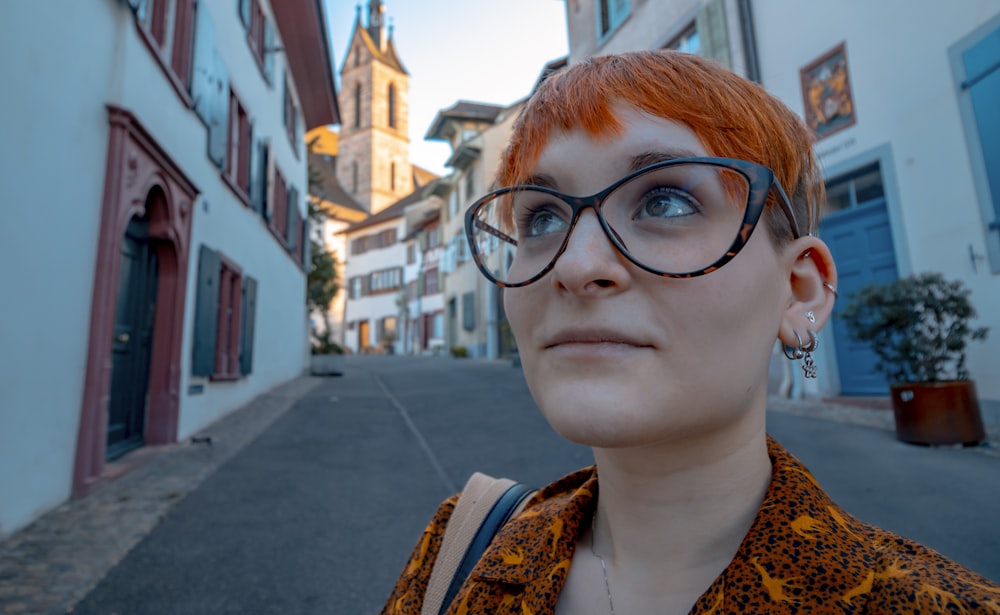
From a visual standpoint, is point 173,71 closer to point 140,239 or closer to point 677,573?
point 140,239

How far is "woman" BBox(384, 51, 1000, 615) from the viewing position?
688mm

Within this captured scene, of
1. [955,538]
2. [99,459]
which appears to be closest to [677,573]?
[955,538]

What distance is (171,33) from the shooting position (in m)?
5.66

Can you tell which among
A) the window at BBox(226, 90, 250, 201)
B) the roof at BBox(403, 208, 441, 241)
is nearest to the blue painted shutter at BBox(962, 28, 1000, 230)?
the window at BBox(226, 90, 250, 201)

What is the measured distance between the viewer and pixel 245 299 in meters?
9.04

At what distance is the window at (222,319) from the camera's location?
21.2 ft

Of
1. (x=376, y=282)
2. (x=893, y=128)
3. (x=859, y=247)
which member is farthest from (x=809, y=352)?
(x=376, y=282)

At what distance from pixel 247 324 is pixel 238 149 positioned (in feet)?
9.18

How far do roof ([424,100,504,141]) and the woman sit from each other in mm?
25057

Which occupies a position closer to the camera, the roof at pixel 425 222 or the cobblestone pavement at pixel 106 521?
the cobblestone pavement at pixel 106 521

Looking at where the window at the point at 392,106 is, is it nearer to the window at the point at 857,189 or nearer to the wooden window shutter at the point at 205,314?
the wooden window shutter at the point at 205,314

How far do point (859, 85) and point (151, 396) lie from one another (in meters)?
8.82

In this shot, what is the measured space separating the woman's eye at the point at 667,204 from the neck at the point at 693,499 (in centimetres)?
31

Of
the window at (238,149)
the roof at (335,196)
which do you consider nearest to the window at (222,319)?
the window at (238,149)
